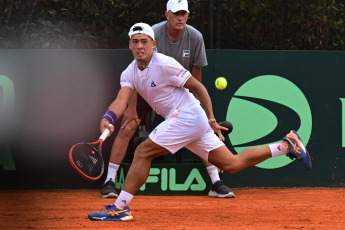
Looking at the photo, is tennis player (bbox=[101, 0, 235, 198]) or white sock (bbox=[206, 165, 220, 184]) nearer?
tennis player (bbox=[101, 0, 235, 198])

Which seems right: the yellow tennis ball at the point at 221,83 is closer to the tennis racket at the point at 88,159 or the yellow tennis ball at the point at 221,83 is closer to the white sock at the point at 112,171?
the white sock at the point at 112,171

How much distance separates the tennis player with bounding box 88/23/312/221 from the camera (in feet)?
18.9

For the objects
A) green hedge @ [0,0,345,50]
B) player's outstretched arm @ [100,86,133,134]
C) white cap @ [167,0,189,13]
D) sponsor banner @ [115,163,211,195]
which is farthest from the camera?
green hedge @ [0,0,345,50]

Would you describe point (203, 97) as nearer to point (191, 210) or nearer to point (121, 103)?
point (121, 103)

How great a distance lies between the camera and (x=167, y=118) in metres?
6.02

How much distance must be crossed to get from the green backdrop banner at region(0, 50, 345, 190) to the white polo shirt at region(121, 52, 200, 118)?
1.62 m

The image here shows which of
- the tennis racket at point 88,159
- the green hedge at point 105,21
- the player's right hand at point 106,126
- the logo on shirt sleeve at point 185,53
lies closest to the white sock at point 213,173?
the logo on shirt sleeve at point 185,53

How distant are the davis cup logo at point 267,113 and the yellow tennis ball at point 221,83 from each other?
166mm

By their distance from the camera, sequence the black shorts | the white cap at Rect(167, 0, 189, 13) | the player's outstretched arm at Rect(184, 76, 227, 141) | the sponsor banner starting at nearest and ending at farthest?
1. the player's outstretched arm at Rect(184, 76, 227, 141)
2. the white cap at Rect(167, 0, 189, 13)
3. the sponsor banner
4. the black shorts

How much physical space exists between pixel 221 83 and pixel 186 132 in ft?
6.35

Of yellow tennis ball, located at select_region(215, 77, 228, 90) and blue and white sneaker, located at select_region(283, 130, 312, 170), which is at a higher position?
yellow tennis ball, located at select_region(215, 77, 228, 90)

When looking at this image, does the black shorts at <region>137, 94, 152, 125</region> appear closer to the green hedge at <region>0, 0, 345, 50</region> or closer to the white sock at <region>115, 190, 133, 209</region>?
the green hedge at <region>0, 0, 345, 50</region>

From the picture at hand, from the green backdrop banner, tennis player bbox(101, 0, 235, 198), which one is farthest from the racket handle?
the green backdrop banner

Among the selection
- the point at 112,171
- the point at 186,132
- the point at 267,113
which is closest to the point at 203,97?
the point at 186,132
